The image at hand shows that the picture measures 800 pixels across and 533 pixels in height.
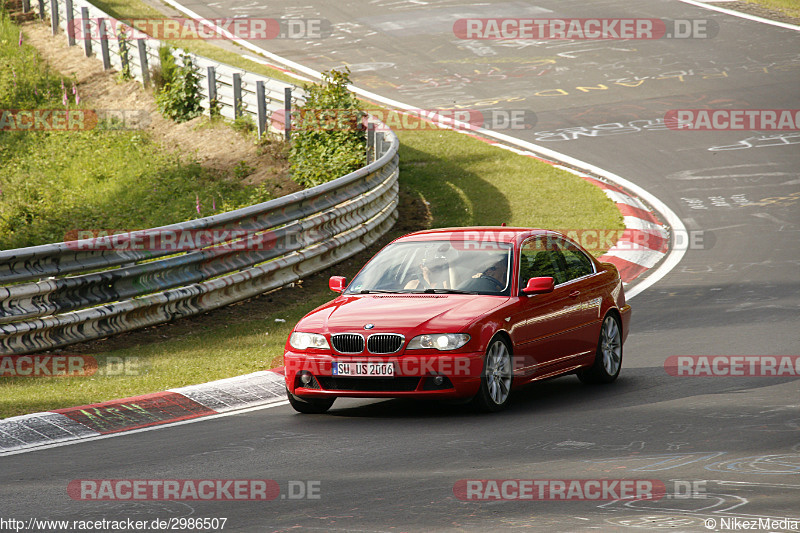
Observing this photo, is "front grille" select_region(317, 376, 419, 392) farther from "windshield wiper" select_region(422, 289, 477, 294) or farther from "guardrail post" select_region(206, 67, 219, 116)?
"guardrail post" select_region(206, 67, 219, 116)

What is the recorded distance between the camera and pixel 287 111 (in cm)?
1981

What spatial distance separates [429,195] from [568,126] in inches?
255

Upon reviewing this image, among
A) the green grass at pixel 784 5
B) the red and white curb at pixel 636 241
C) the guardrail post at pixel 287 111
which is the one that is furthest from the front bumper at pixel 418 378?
the green grass at pixel 784 5

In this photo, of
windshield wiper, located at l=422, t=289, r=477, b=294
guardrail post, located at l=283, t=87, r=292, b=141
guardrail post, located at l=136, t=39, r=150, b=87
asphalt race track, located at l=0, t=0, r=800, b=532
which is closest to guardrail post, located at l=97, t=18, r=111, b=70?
guardrail post, located at l=136, t=39, r=150, b=87

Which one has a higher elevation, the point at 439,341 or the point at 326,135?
the point at 439,341

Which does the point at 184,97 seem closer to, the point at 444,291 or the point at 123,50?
the point at 123,50

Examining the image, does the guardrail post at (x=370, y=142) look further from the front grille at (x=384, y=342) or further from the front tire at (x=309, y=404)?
the front grille at (x=384, y=342)

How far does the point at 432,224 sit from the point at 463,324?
346 inches

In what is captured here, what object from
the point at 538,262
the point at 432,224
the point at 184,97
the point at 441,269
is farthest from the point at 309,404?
the point at 184,97

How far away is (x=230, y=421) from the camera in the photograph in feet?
28.5

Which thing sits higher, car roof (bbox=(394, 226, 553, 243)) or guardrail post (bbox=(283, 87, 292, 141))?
car roof (bbox=(394, 226, 553, 243))

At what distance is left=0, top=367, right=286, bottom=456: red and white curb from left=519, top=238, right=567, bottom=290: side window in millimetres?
2397

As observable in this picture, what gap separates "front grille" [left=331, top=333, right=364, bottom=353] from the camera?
861 centimetres

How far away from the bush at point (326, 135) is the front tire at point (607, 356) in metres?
7.95
